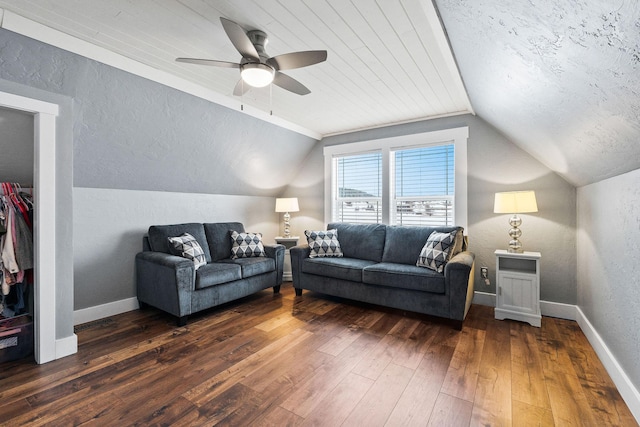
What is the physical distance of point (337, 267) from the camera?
3.63 metres

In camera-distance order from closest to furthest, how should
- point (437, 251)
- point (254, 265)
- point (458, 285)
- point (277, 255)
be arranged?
point (458, 285)
point (437, 251)
point (254, 265)
point (277, 255)

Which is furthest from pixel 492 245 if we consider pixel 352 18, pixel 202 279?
pixel 202 279

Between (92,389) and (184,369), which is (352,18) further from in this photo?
(92,389)

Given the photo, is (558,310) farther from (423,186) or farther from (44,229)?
(44,229)

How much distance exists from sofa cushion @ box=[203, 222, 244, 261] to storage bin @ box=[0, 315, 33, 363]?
73.9 inches

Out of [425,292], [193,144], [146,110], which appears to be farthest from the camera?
[193,144]

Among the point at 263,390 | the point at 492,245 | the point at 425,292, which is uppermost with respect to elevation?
the point at 492,245

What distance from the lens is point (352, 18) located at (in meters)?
1.96

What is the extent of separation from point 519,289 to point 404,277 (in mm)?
1180

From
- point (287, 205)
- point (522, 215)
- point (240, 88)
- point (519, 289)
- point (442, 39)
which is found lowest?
point (519, 289)

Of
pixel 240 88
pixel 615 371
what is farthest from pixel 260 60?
pixel 615 371

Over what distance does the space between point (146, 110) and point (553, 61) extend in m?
3.16

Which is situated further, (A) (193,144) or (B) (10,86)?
(A) (193,144)

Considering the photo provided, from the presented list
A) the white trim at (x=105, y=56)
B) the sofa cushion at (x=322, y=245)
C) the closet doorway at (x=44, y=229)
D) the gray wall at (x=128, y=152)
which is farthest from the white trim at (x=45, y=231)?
the sofa cushion at (x=322, y=245)
